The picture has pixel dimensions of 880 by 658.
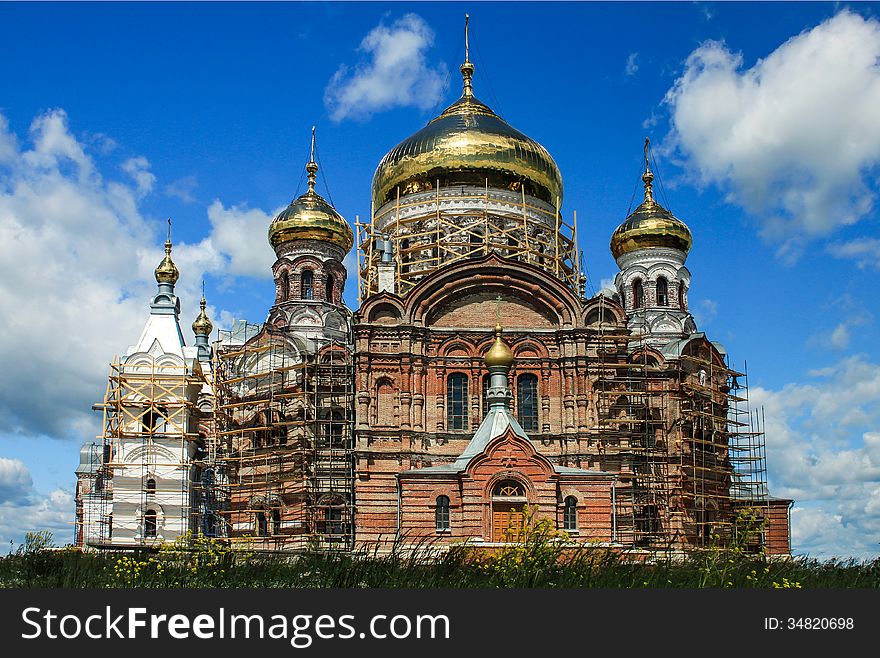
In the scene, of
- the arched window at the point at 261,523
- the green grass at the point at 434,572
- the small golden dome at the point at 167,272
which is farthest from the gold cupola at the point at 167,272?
the green grass at the point at 434,572

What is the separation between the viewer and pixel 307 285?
34344mm

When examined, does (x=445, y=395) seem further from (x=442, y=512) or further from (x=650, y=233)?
(x=650, y=233)

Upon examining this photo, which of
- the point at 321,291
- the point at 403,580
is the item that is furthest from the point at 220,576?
the point at 321,291

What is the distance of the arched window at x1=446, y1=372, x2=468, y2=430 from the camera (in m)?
26.5

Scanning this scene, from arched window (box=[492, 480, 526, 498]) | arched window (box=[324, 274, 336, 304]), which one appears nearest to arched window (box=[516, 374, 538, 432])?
arched window (box=[492, 480, 526, 498])

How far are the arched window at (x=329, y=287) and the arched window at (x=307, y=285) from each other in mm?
454

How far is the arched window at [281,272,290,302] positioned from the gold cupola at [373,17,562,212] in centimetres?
388

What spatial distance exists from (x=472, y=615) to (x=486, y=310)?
17.3 meters

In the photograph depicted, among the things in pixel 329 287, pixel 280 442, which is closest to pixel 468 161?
pixel 329 287

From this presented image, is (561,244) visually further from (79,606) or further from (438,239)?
(79,606)

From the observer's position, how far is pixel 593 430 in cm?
2595

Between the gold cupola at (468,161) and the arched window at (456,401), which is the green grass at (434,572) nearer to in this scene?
the arched window at (456,401)

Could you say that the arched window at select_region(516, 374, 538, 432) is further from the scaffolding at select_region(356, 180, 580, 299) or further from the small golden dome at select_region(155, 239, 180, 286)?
the small golden dome at select_region(155, 239, 180, 286)

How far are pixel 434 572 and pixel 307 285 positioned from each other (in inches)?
857
